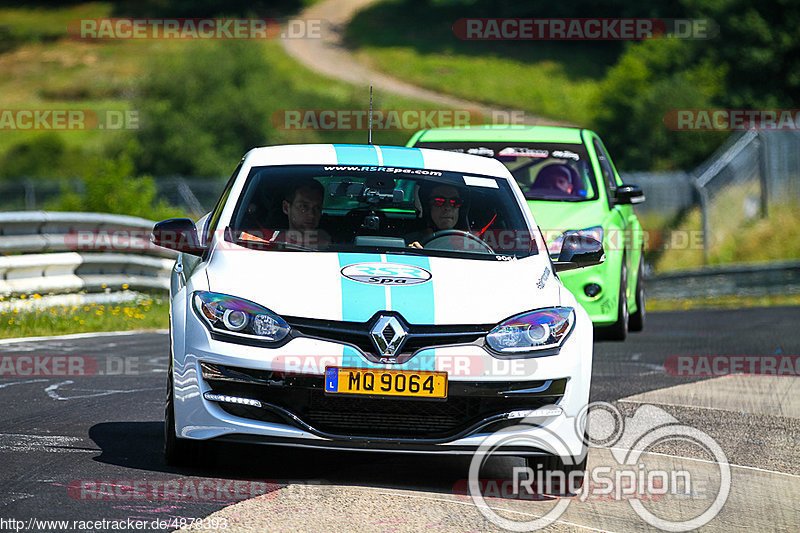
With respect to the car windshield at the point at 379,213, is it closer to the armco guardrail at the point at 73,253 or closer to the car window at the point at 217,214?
the car window at the point at 217,214

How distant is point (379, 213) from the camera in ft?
23.3

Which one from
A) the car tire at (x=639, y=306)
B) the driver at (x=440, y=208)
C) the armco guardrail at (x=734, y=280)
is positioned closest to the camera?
the driver at (x=440, y=208)

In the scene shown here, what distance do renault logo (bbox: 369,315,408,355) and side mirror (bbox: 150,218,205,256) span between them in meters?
Answer: 1.26

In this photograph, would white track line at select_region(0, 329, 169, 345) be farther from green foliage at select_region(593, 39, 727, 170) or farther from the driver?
green foliage at select_region(593, 39, 727, 170)

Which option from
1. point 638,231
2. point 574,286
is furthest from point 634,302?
point 574,286

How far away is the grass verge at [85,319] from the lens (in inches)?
474

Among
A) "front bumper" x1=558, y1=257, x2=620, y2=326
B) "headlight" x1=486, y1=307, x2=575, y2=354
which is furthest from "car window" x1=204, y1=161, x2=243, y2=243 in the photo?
"front bumper" x1=558, y1=257, x2=620, y2=326

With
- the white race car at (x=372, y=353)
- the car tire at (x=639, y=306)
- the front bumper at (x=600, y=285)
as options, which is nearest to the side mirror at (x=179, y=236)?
the white race car at (x=372, y=353)

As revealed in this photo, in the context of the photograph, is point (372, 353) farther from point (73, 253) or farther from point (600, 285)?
point (73, 253)

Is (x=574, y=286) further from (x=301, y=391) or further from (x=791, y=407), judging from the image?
(x=301, y=391)

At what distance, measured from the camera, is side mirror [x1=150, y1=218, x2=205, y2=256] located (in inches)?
256

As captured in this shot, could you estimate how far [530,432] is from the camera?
19.3 ft

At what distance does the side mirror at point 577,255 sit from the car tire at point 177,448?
2.13m

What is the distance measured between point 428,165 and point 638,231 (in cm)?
564
